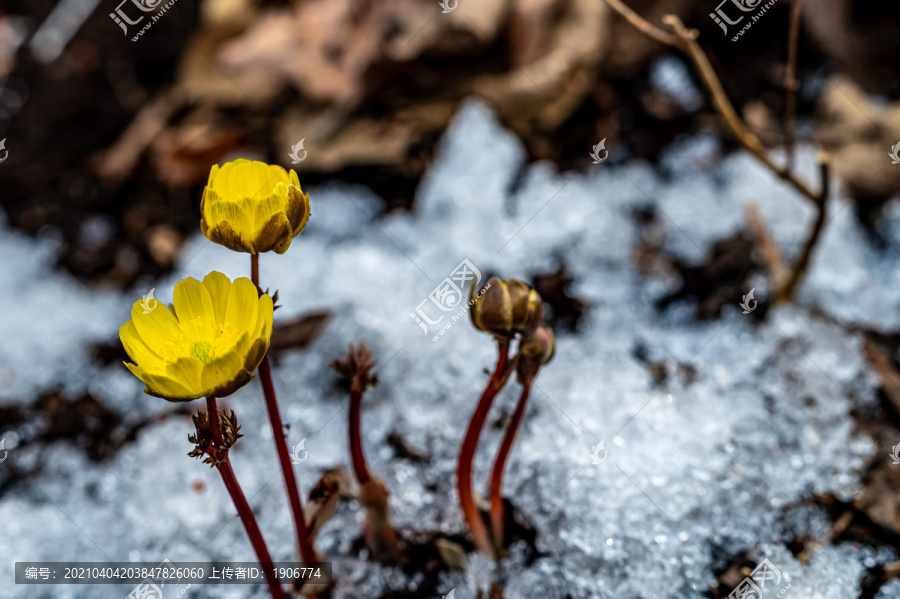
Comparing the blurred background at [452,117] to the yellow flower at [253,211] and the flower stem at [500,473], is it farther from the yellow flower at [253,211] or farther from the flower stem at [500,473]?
the yellow flower at [253,211]

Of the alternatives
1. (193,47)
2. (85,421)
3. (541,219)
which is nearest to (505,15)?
(541,219)

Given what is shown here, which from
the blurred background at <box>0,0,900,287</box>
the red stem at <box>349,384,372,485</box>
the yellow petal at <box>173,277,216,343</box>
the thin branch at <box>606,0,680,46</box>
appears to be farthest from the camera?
the blurred background at <box>0,0,900,287</box>

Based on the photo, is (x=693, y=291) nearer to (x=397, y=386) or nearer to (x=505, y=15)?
(x=397, y=386)

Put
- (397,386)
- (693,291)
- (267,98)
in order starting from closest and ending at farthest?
1. (397,386)
2. (693,291)
3. (267,98)

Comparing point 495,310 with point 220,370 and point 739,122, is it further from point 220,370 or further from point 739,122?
point 739,122

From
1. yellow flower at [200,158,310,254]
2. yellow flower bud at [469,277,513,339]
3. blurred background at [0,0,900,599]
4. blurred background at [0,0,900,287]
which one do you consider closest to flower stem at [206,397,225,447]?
yellow flower at [200,158,310,254]

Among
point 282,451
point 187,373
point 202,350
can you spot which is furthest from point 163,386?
point 282,451

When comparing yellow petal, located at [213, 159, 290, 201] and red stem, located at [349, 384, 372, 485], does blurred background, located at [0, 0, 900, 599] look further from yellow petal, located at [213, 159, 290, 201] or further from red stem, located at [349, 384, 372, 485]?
yellow petal, located at [213, 159, 290, 201]

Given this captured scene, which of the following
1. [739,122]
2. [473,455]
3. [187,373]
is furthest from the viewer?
[739,122]
